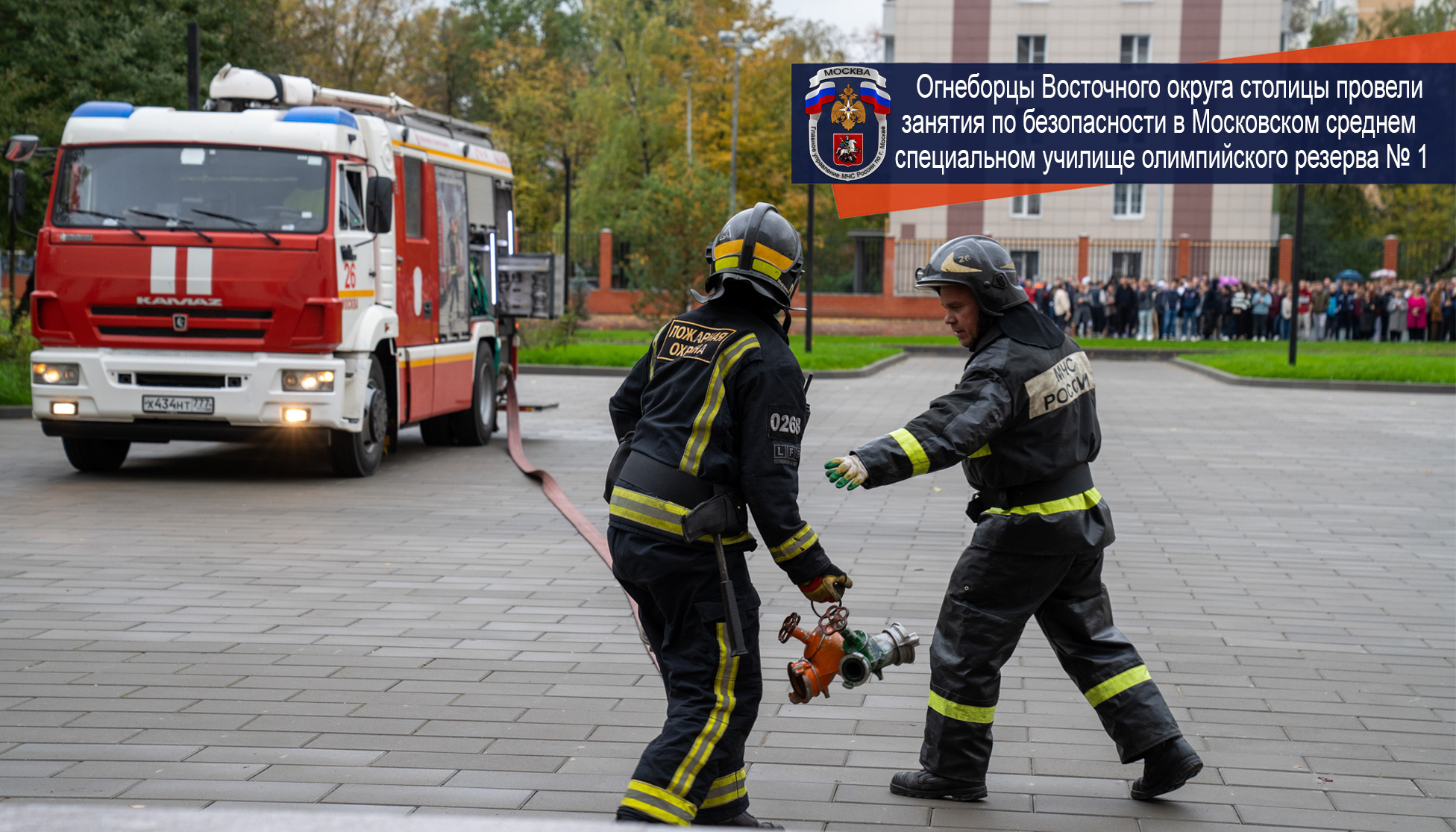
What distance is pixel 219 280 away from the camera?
10594mm

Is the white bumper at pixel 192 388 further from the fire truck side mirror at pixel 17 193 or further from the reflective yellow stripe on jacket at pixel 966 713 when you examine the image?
the reflective yellow stripe on jacket at pixel 966 713

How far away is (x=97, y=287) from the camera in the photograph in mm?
10664

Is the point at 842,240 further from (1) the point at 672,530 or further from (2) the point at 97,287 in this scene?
(1) the point at 672,530

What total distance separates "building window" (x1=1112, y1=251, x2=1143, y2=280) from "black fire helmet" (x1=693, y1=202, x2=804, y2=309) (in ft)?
149

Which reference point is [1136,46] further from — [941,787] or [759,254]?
[759,254]

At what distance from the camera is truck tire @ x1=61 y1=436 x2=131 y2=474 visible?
11352 millimetres

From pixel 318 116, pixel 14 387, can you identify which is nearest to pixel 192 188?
pixel 318 116

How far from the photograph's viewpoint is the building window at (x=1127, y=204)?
4888 centimetres

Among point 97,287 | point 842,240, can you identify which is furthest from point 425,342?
point 842,240

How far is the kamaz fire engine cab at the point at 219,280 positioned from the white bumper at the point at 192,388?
0.04 ft

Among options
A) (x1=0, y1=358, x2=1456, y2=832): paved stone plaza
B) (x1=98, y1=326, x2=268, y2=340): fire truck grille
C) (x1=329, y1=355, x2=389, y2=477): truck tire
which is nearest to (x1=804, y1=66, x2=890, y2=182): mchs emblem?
(x1=0, y1=358, x2=1456, y2=832): paved stone plaza

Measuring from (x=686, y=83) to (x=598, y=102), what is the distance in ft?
12.7

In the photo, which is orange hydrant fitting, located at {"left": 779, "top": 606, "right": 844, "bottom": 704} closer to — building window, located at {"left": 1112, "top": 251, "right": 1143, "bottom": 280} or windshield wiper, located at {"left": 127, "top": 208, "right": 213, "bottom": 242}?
windshield wiper, located at {"left": 127, "top": 208, "right": 213, "bottom": 242}

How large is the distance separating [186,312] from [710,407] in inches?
320
